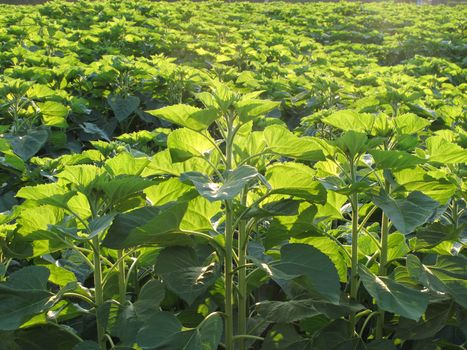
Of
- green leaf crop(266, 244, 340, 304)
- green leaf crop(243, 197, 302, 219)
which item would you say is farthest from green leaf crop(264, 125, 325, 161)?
green leaf crop(266, 244, 340, 304)

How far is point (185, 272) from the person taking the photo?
1.56m

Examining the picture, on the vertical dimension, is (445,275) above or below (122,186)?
below

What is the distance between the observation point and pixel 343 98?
4.56 metres

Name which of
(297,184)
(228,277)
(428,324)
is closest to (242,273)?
(228,277)

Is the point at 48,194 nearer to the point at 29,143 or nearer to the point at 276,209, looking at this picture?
the point at 276,209

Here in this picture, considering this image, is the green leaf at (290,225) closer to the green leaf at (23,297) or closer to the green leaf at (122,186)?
the green leaf at (122,186)

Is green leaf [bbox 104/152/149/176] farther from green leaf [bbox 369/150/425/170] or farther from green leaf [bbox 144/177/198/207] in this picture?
green leaf [bbox 369/150/425/170]

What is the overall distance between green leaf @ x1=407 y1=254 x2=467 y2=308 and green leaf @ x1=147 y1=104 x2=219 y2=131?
61 cm

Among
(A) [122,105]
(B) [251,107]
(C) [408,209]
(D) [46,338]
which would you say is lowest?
(A) [122,105]

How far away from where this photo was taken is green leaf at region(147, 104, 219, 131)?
5.14 ft

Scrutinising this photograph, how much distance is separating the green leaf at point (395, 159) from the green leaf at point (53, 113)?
7.70ft

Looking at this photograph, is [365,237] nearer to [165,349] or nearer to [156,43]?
[165,349]

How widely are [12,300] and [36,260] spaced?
1.06 feet

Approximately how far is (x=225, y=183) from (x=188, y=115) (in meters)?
0.26
